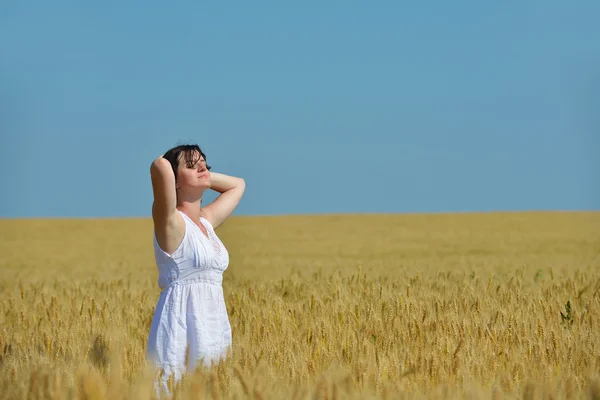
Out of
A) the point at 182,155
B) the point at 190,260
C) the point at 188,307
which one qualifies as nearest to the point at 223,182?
the point at 182,155

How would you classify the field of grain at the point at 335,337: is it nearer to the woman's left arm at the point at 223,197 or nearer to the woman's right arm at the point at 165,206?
the woman's right arm at the point at 165,206

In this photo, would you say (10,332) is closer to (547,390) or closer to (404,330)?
(404,330)

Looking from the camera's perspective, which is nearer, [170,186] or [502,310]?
[170,186]

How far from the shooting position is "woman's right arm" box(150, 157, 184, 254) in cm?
349

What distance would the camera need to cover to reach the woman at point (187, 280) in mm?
3705

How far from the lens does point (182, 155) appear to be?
383cm

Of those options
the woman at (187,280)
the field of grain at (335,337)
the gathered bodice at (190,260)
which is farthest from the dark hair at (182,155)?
the field of grain at (335,337)

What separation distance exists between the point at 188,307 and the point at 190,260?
0.78 feet

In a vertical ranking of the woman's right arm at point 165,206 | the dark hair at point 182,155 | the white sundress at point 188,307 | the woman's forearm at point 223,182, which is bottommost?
the white sundress at point 188,307

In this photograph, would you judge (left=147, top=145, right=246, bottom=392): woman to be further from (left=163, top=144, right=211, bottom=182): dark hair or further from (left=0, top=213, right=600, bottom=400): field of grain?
(left=0, top=213, right=600, bottom=400): field of grain

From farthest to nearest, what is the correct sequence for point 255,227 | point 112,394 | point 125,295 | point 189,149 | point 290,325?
point 255,227 < point 125,295 < point 290,325 < point 189,149 < point 112,394

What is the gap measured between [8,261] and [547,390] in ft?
54.5

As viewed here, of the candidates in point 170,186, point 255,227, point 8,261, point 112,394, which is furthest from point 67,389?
point 255,227

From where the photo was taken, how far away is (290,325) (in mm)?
5473
